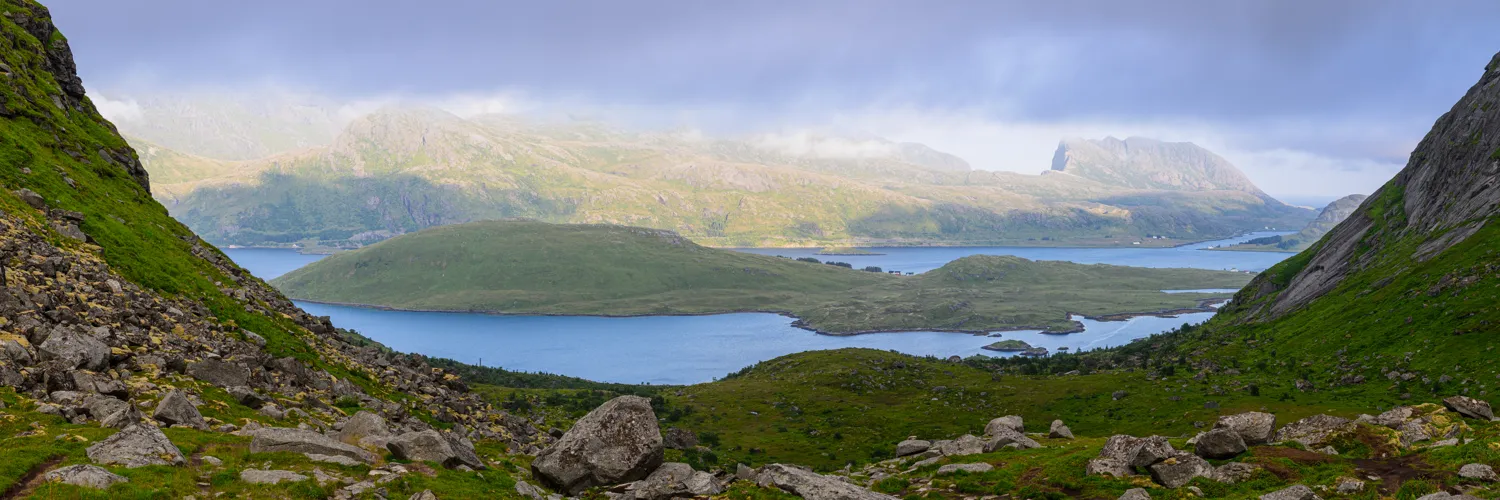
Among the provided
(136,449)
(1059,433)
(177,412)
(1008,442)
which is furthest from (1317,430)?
(177,412)

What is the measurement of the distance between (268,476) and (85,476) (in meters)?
4.28

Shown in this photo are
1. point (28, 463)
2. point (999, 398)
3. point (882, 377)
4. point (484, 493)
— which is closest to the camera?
point (28, 463)

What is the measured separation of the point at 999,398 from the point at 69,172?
101m

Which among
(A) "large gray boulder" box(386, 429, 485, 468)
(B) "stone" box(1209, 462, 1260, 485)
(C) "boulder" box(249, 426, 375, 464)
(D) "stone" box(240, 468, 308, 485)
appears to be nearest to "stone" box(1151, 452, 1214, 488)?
(B) "stone" box(1209, 462, 1260, 485)

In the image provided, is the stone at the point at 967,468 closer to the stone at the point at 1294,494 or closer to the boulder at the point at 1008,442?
the boulder at the point at 1008,442

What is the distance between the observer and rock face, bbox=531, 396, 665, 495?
32250 mm

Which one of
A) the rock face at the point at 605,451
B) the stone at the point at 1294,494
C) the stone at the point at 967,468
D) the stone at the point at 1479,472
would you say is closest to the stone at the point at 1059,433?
the stone at the point at 967,468

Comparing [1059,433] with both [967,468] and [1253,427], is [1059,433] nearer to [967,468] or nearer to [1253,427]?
[967,468]

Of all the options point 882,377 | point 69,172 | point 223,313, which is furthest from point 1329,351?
point 69,172

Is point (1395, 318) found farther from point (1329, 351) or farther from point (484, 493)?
point (484, 493)

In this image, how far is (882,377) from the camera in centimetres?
12950

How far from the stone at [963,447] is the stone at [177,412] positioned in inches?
1411

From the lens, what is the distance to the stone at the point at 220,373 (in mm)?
32375

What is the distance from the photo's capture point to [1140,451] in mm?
33844
